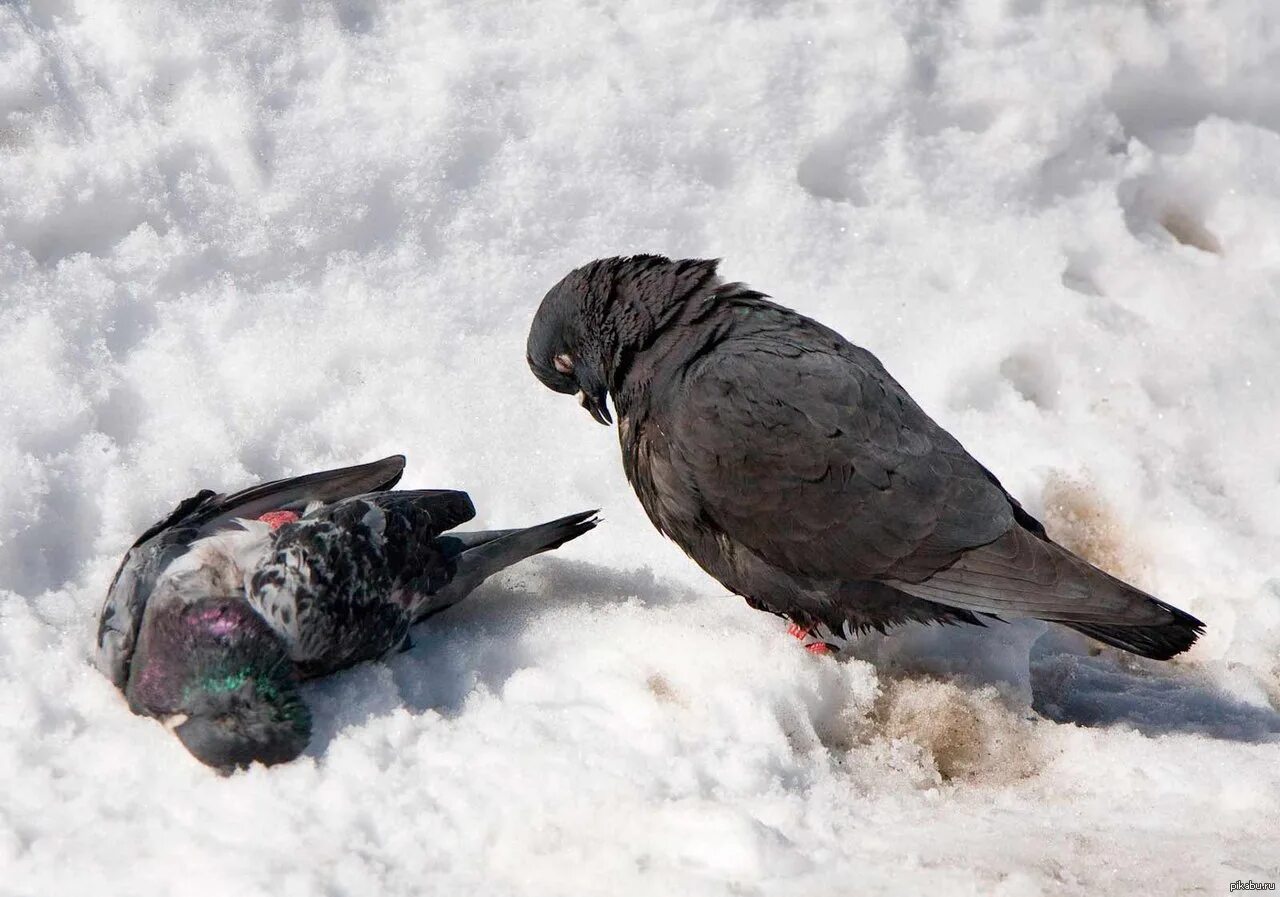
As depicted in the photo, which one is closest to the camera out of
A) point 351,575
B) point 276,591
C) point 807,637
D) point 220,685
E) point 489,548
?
point 220,685

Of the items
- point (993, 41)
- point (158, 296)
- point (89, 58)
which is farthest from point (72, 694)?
point (993, 41)

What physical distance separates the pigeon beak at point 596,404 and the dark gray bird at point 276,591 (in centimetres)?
46

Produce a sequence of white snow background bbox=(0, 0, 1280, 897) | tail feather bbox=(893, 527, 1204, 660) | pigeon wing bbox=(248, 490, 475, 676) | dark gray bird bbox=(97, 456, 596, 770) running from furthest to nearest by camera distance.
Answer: tail feather bbox=(893, 527, 1204, 660)
pigeon wing bbox=(248, 490, 475, 676)
dark gray bird bbox=(97, 456, 596, 770)
white snow background bbox=(0, 0, 1280, 897)

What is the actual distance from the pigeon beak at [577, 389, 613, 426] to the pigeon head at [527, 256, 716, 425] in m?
0.03

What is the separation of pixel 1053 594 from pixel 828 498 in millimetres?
706

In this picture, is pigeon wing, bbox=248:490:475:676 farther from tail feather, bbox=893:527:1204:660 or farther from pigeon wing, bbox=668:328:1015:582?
tail feather, bbox=893:527:1204:660

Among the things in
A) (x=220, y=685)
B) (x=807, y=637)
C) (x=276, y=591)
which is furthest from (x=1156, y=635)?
(x=220, y=685)

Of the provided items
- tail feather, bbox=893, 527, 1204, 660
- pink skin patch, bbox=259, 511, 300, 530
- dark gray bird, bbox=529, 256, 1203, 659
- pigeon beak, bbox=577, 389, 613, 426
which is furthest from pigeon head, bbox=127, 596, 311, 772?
tail feather, bbox=893, 527, 1204, 660

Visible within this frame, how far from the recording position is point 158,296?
4266 millimetres

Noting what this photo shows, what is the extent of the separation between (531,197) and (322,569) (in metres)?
2.18

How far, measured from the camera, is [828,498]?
3.70 metres

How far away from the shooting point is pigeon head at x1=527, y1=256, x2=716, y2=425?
4.03m

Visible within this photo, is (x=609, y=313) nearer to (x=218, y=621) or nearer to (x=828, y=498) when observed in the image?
(x=828, y=498)

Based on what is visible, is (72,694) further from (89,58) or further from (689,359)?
(89,58)
